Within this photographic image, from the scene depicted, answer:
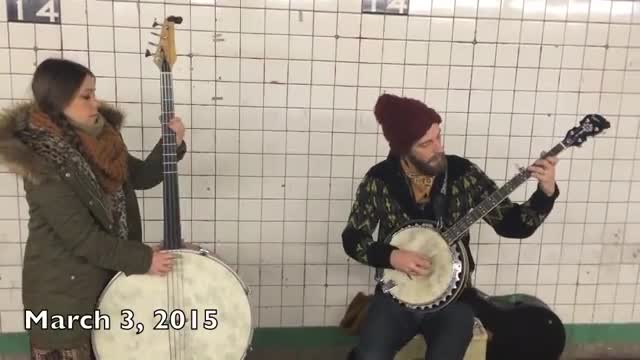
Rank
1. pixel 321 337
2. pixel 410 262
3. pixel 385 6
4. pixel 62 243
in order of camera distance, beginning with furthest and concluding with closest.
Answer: pixel 321 337
pixel 385 6
pixel 410 262
pixel 62 243

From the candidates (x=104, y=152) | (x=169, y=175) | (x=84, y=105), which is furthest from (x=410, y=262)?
(x=84, y=105)

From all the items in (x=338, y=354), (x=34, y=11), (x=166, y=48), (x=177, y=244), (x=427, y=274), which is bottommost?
(x=338, y=354)

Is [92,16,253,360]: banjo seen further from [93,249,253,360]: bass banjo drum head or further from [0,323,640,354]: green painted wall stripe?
[0,323,640,354]: green painted wall stripe

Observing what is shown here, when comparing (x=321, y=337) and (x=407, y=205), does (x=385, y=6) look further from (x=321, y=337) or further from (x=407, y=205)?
(x=321, y=337)

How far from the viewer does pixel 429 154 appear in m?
2.28

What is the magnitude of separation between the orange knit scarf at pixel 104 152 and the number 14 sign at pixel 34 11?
69 cm

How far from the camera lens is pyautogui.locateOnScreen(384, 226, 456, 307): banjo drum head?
221cm

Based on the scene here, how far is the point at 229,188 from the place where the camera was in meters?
2.73

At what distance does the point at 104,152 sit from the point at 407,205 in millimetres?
1070

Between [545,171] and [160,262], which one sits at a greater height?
[545,171]

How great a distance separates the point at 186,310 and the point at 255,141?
861mm

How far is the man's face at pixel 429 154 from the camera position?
2262mm

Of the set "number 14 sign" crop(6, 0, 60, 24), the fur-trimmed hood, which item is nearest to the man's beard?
the fur-trimmed hood

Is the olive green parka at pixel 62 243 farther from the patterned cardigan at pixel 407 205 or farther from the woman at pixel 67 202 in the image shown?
the patterned cardigan at pixel 407 205
